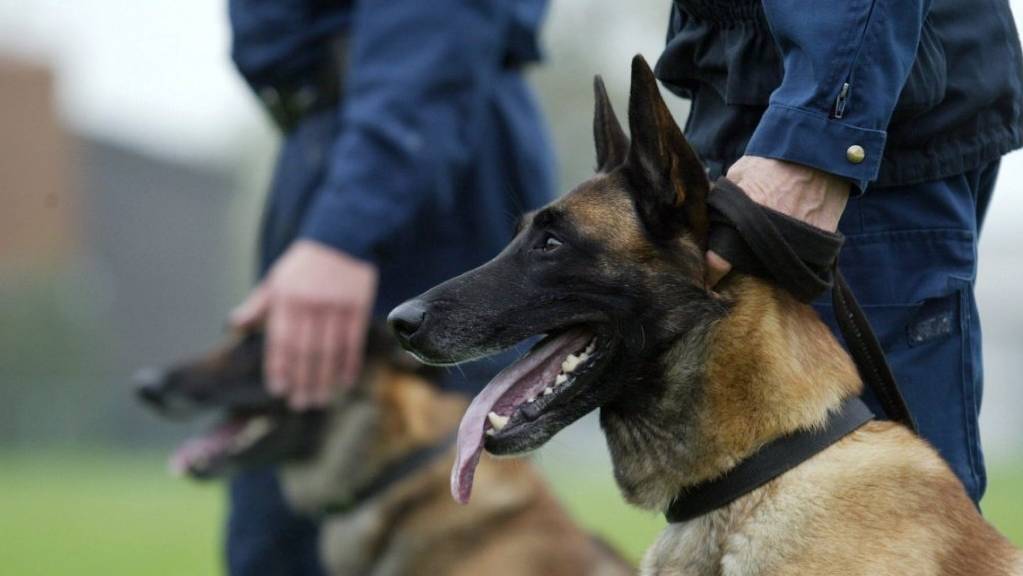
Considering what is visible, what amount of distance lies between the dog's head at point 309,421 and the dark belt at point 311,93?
0.82 m

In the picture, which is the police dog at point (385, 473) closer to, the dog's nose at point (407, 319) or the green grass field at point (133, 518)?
the green grass field at point (133, 518)

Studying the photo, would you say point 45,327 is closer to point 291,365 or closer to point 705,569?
point 291,365

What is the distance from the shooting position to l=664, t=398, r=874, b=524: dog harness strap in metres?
2.31

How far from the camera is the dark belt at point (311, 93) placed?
158 inches

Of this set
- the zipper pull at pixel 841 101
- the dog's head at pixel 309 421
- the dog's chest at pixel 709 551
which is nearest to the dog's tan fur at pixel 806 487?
the dog's chest at pixel 709 551

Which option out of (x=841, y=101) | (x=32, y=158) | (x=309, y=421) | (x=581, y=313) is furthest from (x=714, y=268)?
(x=32, y=158)

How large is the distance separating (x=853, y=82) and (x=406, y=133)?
166 cm

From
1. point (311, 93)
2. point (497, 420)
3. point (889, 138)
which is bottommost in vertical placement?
point (311, 93)

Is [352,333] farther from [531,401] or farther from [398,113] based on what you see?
[531,401]

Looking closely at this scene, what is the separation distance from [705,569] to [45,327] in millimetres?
22304

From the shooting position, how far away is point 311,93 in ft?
13.4

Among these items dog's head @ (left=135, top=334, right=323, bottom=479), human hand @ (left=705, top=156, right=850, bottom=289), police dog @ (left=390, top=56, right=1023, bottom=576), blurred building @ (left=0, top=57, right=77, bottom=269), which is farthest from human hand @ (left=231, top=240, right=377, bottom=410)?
blurred building @ (left=0, top=57, right=77, bottom=269)

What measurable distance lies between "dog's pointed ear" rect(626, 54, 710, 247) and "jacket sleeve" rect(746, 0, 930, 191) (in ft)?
0.45

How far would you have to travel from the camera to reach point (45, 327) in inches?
911
